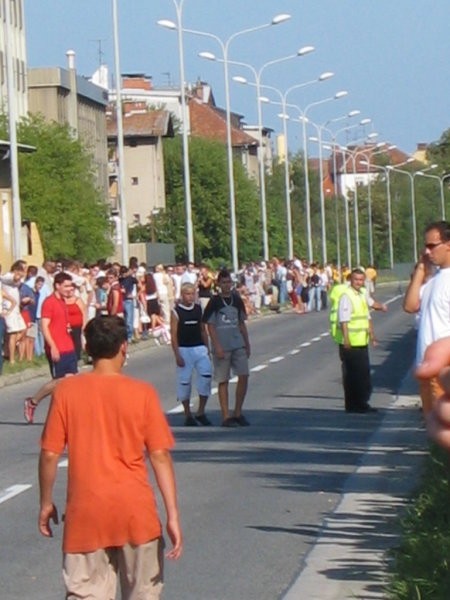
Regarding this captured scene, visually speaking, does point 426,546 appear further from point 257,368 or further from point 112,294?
point 112,294

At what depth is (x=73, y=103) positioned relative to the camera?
4289 inches

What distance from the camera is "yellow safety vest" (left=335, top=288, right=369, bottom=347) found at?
21094 mm

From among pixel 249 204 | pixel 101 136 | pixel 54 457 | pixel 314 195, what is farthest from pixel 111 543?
pixel 314 195

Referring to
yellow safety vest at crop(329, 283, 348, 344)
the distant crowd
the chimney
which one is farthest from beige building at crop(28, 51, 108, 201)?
yellow safety vest at crop(329, 283, 348, 344)

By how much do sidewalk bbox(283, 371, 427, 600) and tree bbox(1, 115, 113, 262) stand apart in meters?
51.6

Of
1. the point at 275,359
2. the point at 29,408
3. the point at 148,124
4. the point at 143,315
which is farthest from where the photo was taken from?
the point at 148,124

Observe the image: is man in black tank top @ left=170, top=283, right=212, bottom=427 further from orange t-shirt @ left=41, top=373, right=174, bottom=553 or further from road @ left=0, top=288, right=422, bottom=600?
orange t-shirt @ left=41, top=373, right=174, bottom=553

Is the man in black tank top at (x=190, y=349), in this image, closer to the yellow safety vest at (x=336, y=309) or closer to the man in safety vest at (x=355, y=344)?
the man in safety vest at (x=355, y=344)

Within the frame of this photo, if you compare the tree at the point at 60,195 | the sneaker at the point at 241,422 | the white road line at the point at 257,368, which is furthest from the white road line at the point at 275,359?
the tree at the point at 60,195

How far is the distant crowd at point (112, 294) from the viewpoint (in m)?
29.2

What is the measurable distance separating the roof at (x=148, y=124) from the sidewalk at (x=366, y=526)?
106083 mm

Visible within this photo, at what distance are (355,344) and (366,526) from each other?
972cm

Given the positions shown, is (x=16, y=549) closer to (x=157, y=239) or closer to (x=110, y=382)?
(x=110, y=382)

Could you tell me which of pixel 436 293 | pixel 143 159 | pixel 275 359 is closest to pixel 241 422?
pixel 436 293
